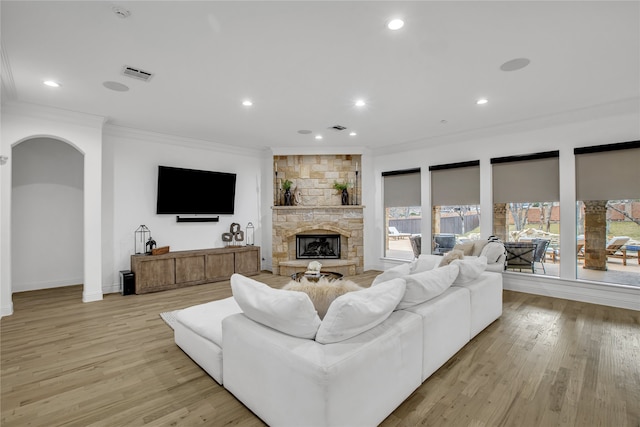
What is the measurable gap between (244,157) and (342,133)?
8.10ft

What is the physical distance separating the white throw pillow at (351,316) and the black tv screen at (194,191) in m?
4.98

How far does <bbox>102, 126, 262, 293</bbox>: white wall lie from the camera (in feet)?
17.5

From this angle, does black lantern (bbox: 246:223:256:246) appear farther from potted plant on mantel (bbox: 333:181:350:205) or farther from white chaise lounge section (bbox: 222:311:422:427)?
white chaise lounge section (bbox: 222:311:422:427)

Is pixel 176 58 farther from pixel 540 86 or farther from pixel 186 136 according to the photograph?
pixel 540 86

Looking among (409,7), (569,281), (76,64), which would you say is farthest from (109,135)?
(569,281)

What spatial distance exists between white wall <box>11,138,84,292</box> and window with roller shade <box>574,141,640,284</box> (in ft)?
27.5

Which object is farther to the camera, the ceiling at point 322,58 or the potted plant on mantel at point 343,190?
the potted plant on mantel at point 343,190

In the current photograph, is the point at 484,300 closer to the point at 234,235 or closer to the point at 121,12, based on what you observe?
the point at 121,12

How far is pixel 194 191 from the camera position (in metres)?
6.18

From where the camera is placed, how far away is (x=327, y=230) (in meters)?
7.07

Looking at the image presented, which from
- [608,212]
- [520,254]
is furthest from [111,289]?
[608,212]

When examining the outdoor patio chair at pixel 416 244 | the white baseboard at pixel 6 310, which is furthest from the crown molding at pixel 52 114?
the outdoor patio chair at pixel 416 244

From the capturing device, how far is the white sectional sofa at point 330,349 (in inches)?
64.9

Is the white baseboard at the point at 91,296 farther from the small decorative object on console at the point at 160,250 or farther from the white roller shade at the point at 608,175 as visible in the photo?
the white roller shade at the point at 608,175
